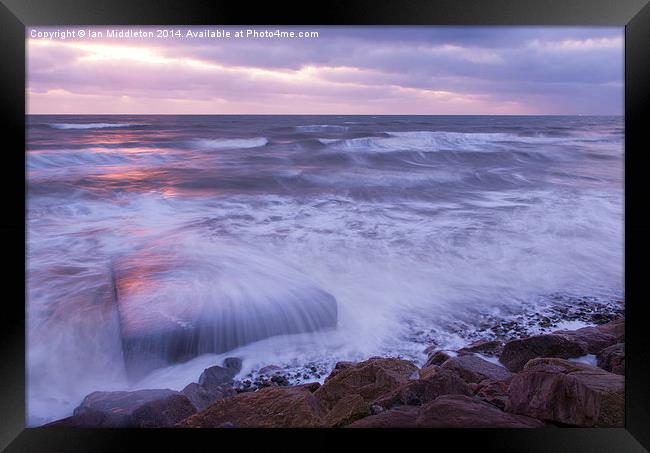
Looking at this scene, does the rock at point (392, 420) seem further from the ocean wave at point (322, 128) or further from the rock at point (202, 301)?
the ocean wave at point (322, 128)

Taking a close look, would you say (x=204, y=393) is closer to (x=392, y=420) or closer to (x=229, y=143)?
(x=392, y=420)

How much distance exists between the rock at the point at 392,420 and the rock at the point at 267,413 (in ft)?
0.74

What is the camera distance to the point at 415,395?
8.71 ft

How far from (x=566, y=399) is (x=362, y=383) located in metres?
1.03

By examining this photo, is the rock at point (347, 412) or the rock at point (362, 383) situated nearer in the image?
the rock at point (347, 412)

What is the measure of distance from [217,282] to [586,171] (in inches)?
101

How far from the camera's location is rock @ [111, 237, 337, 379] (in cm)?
297

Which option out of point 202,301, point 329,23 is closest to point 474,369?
point 202,301

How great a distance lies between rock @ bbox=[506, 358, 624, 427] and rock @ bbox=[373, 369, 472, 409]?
0.26m

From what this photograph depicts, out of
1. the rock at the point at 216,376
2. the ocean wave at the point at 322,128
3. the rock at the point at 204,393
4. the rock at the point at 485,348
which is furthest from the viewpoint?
the ocean wave at the point at 322,128

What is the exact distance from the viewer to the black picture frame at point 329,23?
2521mm

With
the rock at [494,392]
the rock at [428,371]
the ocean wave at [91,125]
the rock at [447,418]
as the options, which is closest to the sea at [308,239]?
the ocean wave at [91,125]

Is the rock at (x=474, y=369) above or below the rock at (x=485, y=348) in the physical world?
below

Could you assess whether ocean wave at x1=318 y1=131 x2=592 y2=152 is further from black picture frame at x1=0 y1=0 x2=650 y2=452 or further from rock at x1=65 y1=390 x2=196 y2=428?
rock at x1=65 y1=390 x2=196 y2=428
